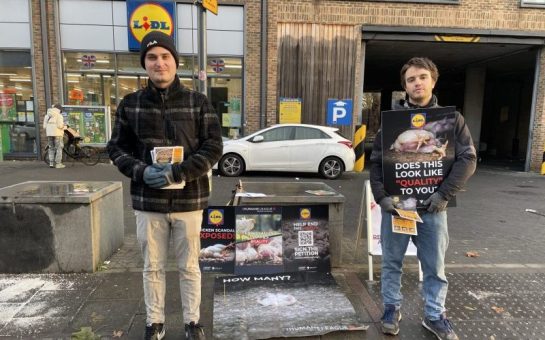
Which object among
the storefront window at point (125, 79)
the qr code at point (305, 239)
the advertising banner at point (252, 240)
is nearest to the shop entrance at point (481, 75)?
the qr code at point (305, 239)

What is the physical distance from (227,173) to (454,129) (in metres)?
8.54

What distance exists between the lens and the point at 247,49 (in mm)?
13078

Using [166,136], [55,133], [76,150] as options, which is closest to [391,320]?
[166,136]

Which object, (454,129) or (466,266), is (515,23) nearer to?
(466,266)

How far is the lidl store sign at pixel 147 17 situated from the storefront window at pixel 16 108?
3.62m

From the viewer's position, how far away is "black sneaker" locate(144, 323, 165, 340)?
9.55ft

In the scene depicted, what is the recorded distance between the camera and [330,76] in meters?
13.4

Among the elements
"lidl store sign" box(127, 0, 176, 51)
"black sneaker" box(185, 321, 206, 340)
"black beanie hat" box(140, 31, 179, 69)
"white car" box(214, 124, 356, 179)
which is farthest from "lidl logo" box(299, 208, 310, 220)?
"lidl store sign" box(127, 0, 176, 51)

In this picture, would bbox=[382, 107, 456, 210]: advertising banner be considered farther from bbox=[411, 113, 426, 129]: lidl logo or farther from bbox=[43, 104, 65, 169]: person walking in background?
bbox=[43, 104, 65, 169]: person walking in background

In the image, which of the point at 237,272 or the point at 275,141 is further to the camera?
the point at 275,141

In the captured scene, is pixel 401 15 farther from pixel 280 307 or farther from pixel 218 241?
pixel 280 307

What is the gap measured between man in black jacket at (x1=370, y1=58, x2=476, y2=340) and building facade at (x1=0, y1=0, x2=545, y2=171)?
10.5 m

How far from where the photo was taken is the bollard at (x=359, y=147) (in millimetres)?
12914

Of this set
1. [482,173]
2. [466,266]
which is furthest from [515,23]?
[466,266]
